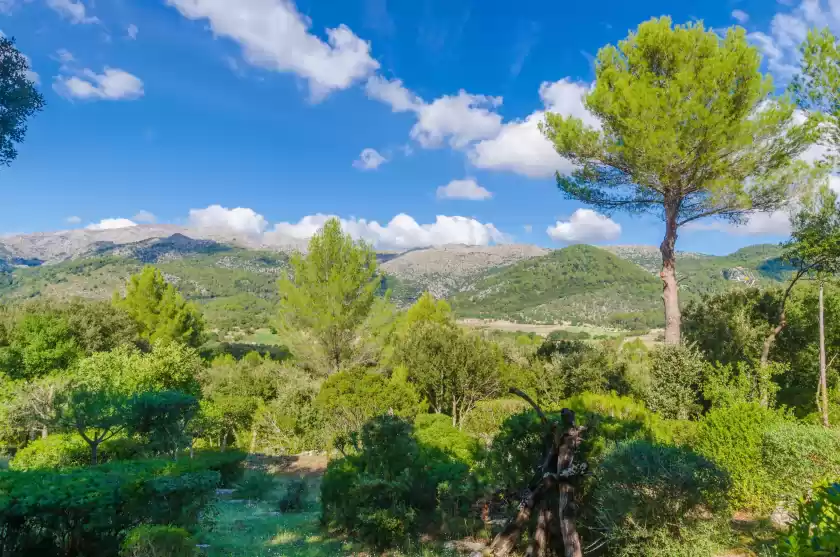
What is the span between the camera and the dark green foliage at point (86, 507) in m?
6.14

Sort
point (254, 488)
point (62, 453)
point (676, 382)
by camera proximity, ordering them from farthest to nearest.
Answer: point (676, 382), point (254, 488), point (62, 453)

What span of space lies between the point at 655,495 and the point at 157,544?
20.6 feet

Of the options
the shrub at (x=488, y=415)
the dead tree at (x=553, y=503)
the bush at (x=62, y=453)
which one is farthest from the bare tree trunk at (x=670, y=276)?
the bush at (x=62, y=453)

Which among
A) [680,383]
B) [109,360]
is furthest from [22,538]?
[680,383]

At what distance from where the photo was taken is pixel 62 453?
1395cm

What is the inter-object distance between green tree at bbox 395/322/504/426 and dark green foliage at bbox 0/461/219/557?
59.4 feet

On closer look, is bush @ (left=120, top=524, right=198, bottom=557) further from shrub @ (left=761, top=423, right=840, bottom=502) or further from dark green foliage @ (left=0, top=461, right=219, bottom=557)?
shrub @ (left=761, top=423, right=840, bottom=502)

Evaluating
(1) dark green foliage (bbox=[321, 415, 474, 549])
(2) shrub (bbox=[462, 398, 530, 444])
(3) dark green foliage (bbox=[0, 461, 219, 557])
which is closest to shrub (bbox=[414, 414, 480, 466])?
(1) dark green foliage (bbox=[321, 415, 474, 549])

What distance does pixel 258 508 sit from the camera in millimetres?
13125

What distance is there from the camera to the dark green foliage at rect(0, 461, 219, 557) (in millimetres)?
6145

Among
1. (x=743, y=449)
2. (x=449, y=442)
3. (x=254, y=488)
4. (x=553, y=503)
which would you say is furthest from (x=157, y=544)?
(x=254, y=488)

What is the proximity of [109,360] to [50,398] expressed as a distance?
3967 millimetres

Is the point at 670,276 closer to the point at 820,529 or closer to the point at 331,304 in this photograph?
the point at 820,529

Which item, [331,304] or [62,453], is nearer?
[62,453]
